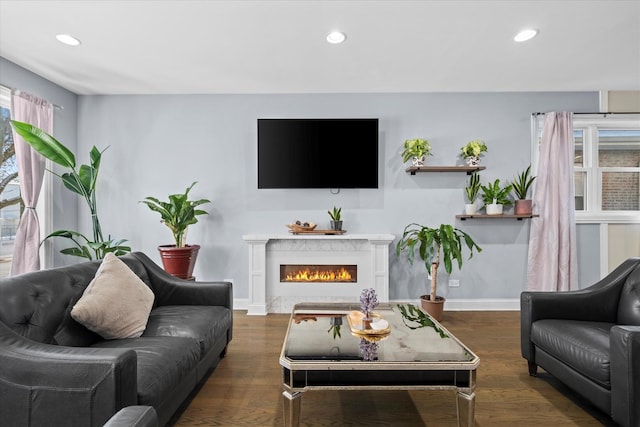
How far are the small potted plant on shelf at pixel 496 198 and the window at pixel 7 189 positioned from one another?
4.78 meters

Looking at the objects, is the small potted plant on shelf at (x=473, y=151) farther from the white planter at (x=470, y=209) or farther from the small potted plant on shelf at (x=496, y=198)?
the white planter at (x=470, y=209)

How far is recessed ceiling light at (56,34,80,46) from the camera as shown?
292cm

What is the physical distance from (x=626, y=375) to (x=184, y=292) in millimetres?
2686

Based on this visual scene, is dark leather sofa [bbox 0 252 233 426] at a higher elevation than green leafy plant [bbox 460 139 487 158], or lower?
lower

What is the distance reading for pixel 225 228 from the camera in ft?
14.3

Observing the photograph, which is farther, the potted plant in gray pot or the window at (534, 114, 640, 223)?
the window at (534, 114, 640, 223)

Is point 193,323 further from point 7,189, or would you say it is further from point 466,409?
point 7,189

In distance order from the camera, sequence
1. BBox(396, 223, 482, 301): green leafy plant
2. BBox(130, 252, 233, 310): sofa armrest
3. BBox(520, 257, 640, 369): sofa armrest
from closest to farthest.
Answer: BBox(520, 257, 640, 369): sofa armrest
BBox(130, 252, 233, 310): sofa armrest
BBox(396, 223, 482, 301): green leafy plant

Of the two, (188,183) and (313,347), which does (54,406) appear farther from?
(188,183)

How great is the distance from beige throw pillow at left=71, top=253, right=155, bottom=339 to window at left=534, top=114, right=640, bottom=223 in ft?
14.0

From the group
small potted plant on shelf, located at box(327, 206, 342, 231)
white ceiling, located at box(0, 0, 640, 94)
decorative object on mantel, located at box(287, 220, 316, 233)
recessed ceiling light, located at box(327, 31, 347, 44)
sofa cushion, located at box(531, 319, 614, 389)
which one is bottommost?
sofa cushion, located at box(531, 319, 614, 389)

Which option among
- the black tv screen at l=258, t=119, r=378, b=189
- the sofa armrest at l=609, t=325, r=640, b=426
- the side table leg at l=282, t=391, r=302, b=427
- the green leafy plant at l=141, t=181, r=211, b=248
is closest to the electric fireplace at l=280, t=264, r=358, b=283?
the black tv screen at l=258, t=119, r=378, b=189

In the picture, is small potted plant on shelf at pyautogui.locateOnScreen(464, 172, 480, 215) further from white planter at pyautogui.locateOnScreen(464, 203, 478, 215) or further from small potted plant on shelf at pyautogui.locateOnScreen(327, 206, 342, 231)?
small potted plant on shelf at pyautogui.locateOnScreen(327, 206, 342, 231)

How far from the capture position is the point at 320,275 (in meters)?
4.17
